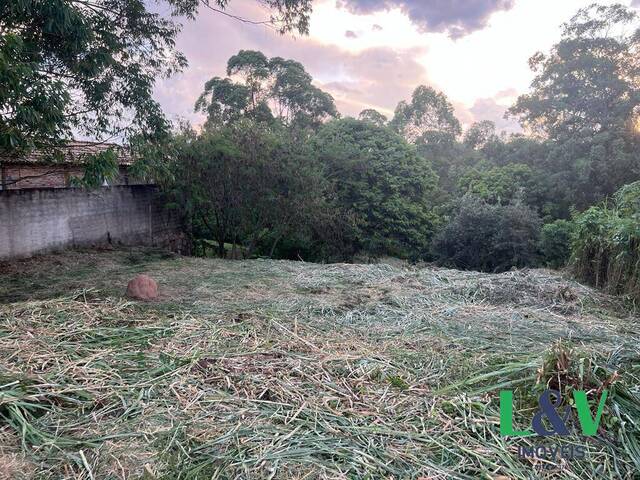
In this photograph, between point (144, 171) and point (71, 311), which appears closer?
point (71, 311)

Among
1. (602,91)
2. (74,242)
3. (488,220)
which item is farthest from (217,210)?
(602,91)

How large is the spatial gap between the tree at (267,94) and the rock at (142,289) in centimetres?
1034

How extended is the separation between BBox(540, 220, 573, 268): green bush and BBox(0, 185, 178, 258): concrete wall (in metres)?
8.10

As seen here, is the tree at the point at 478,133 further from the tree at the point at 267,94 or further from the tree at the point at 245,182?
the tree at the point at 245,182

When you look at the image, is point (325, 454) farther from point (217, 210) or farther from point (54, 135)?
point (217, 210)

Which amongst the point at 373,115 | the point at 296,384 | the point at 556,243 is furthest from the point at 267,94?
the point at 296,384

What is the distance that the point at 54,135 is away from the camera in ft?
13.6

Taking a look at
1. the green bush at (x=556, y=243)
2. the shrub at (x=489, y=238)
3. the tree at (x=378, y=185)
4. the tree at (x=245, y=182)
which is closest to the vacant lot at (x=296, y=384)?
the tree at (x=245, y=182)

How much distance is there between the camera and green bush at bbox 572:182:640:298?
4.72 metres

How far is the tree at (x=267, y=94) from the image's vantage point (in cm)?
1404

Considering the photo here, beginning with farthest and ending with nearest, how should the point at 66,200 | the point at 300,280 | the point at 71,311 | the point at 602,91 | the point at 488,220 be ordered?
1. the point at 602,91
2. the point at 488,220
3. the point at 66,200
4. the point at 300,280
5. the point at 71,311

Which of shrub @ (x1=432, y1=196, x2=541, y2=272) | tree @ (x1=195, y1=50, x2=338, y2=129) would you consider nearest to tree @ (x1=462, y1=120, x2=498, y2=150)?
tree @ (x1=195, y1=50, x2=338, y2=129)

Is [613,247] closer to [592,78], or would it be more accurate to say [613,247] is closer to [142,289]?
[142,289]

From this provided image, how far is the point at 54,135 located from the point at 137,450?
333 centimetres
